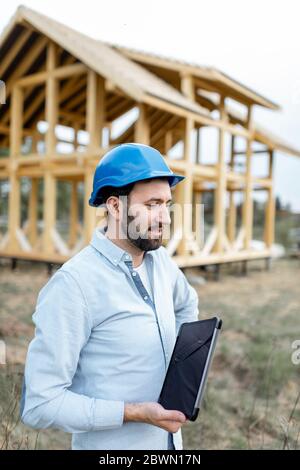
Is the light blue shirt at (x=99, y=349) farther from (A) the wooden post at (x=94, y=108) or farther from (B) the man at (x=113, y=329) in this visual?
(A) the wooden post at (x=94, y=108)

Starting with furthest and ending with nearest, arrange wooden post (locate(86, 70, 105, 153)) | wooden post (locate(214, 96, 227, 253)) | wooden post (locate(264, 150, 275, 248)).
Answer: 1. wooden post (locate(264, 150, 275, 248))
2. wooden post (locate(214, 96, 227, 253))
3. wooden post (locate(86, 70, 105, 153))

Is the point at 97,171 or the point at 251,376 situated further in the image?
the point at 251,376

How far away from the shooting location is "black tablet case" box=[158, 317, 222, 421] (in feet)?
4.66

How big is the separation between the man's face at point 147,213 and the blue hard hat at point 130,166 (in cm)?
4

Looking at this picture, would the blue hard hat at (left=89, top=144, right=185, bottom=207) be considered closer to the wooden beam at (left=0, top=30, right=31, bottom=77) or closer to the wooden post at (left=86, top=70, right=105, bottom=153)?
the wooden post at (left=86, top=70, right=105, bottom=153)

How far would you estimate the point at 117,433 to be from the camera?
1.55m

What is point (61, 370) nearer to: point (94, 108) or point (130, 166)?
point (130, 166)

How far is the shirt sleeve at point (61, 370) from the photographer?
4.53 feet

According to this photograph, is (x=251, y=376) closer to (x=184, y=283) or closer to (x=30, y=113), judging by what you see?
(x=184, y=283)

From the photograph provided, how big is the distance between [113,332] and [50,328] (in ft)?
0.67

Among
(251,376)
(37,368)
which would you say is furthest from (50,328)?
(251,376)

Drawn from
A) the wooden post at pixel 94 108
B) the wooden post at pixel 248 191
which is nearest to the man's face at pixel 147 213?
the wooden post at pixel 94 108

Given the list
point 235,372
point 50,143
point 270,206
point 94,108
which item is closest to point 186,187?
point 94,108

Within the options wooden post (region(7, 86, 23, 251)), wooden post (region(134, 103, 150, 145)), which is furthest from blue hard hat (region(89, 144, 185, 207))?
wooden post (region(7, 86, 23, 251))
